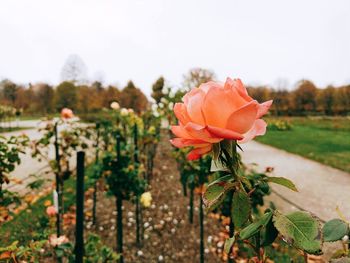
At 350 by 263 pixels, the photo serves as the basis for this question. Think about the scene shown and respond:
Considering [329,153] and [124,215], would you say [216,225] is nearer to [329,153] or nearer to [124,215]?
[124,215]

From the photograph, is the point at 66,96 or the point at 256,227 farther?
the point at 66,96

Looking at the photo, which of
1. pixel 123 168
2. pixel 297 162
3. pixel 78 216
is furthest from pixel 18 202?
pixel 297 162

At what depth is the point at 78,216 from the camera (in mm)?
1738

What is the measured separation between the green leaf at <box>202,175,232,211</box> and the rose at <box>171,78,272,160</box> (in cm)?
9

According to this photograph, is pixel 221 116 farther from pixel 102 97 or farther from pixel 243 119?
pixel 102 97

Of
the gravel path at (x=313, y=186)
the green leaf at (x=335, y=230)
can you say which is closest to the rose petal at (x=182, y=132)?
the green leaf at (x=335, y=230)

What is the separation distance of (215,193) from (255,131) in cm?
15

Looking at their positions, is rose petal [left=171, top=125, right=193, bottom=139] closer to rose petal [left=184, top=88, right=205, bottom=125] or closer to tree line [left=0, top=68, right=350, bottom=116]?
rose petal [left=184, top=88, right=205, bottom=125]

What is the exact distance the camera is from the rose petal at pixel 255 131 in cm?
56

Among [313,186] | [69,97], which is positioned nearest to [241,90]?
[313,186]

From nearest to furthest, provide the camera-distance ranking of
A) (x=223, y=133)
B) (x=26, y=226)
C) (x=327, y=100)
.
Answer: (x=223, y=133)
(x=26, y=226)
(x=327, y=100)

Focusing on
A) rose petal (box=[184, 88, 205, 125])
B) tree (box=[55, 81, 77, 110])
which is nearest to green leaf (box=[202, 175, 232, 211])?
rose petal (box=[184, 88, 205, 125])

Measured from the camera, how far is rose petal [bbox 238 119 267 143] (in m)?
0.56

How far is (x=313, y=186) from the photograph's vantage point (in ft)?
18.9
